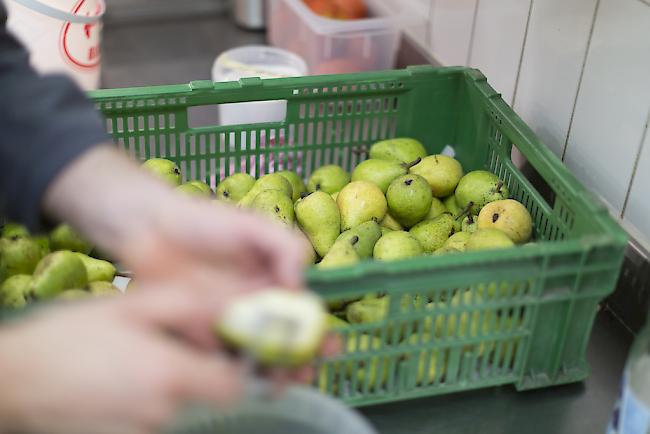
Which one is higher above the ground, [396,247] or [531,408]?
[396,247]

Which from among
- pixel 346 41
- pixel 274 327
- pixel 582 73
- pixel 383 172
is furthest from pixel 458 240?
pixel 346 41

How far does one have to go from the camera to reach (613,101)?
999 mm

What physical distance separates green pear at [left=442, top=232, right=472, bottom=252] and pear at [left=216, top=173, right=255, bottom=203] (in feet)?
0.96

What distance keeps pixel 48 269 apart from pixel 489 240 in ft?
1.58

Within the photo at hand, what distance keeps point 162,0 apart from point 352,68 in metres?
0.71

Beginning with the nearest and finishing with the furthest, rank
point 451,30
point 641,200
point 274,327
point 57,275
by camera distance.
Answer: point 274,327 < point 57,275 < point 641,200 < point 451,30

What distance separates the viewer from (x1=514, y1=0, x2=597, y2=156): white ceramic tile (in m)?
1.05

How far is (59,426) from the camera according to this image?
1.64 feet

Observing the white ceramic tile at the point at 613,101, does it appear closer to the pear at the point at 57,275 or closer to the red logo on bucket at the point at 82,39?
the pear at the point at 57,275

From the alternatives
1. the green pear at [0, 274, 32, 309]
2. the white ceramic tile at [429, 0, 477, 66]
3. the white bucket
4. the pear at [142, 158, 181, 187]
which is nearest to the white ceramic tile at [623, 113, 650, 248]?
the white ceramic tile at [429, 0, 477, 66]

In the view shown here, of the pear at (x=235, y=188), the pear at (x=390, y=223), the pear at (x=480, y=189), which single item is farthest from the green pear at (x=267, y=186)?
the pear at (x=480, y=189)

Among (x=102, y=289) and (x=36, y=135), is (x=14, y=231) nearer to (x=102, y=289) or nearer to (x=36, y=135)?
(x=102, y=289)

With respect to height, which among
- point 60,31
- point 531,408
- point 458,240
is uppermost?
point 60,31

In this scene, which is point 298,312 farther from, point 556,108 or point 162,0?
point 162,0
